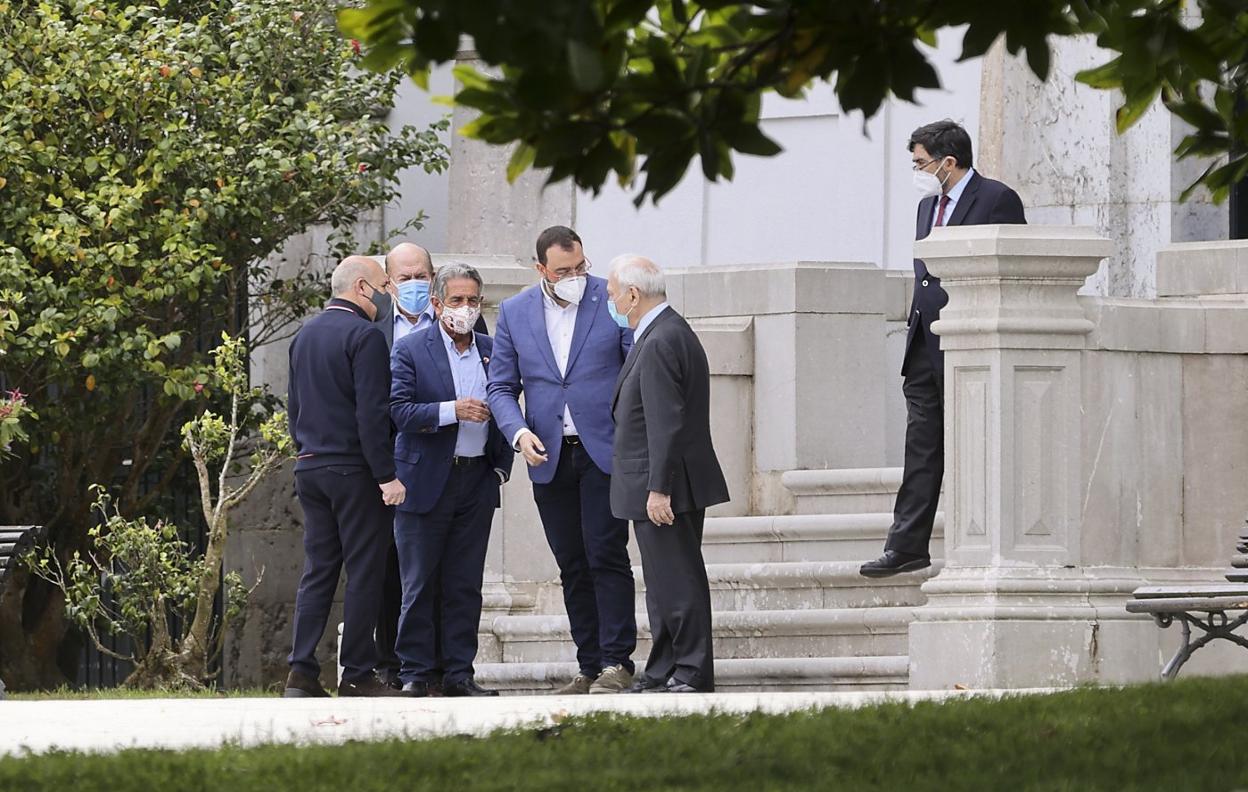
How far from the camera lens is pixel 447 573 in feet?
35.6

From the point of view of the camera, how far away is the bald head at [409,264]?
11125 millimetres

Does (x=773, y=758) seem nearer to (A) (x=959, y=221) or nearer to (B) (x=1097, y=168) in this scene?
(A) (x=959, y=221)

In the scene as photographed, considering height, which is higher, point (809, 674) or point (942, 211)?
point (942, 211)

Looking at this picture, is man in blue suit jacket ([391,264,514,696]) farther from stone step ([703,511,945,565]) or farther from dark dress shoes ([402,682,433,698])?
stone step ([703,511,945,565])

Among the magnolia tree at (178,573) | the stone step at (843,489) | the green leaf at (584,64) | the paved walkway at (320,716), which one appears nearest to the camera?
the green leaf at (584,64)

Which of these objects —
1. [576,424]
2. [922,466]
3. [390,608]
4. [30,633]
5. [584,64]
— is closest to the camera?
[584,64]

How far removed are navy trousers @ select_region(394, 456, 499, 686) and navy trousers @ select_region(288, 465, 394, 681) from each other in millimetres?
164

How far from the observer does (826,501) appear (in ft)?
42.0

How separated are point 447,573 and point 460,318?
3.39 ft

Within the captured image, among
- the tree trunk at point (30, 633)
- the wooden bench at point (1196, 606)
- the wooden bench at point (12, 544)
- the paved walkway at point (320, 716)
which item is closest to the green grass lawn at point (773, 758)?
the paved walkway at point (320, 716)

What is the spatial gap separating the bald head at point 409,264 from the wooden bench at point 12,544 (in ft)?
7.32

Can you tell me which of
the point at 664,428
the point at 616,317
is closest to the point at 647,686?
the point at 664,428

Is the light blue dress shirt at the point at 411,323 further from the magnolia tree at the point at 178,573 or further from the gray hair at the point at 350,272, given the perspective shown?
the magnolia tree at the point at 178,573

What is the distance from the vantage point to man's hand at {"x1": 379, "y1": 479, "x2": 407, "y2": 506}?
10359mm
